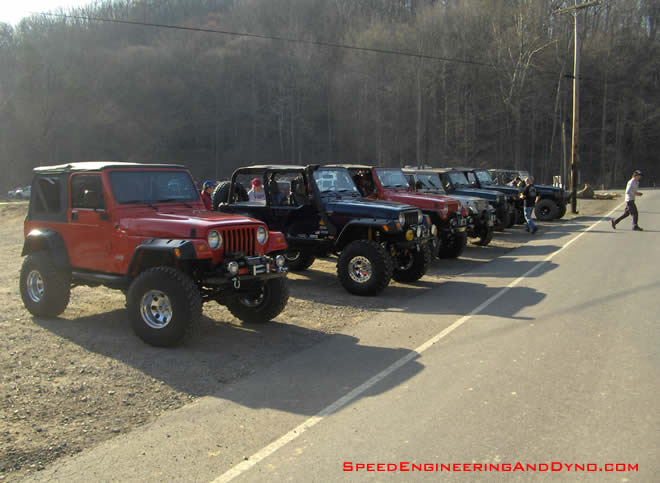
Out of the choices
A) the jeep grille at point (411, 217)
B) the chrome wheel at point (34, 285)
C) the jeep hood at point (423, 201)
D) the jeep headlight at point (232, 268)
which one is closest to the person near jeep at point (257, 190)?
the jeep grille at point (411, 217)

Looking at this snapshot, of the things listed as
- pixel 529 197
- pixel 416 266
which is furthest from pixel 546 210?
pixel 416 266

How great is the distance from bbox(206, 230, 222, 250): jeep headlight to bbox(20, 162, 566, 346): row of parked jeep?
0.5 inches

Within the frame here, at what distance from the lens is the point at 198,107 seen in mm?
59719

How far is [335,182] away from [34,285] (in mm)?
5442

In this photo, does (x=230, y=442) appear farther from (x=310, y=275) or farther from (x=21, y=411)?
(x=310, y=275)

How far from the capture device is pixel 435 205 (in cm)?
1272

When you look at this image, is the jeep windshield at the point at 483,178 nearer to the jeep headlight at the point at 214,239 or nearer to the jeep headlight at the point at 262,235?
the jeep headlight at the point at 262,235

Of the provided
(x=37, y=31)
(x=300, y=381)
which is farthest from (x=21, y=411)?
(x=37, y=31)

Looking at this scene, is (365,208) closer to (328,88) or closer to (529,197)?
(529,197)

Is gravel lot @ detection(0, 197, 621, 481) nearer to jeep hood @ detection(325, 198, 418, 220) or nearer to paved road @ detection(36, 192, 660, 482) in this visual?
paved road @ detection(36, 192, 660, 482)

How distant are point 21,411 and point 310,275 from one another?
7092 millimetres

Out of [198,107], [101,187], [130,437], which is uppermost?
[198,107]

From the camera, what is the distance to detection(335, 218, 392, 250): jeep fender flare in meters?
9.51

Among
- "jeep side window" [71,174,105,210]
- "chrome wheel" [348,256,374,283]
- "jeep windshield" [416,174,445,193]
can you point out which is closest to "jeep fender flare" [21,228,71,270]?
"jeep side window" [71,174,105,210]
